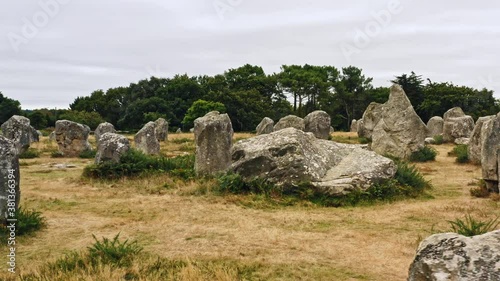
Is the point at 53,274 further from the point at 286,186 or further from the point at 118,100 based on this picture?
the point at 118,100

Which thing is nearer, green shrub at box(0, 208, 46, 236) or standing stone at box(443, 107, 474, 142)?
green shrub at box(0, 208, 46, 236)

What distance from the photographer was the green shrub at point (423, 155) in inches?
736

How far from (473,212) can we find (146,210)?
6.81 m

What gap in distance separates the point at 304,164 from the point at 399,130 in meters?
9.69

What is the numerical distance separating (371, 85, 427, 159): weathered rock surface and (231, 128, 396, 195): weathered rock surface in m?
7.46

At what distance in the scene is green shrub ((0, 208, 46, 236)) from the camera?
25.4 ft

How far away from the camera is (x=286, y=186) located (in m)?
10.9

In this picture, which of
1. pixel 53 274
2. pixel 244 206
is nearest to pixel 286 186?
pixel 244 206

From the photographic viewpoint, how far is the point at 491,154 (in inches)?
427

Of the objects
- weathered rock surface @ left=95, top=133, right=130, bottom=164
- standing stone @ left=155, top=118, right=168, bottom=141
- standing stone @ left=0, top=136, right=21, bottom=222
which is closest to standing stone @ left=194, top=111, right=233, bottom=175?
weathered rock surface @ left=95, top=133, right=130, bottom=164

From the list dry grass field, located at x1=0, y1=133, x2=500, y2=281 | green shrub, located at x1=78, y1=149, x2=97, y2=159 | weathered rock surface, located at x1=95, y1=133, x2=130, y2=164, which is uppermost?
weathered rock surface, located at x1=95, y1=133, x2=130, y2=164

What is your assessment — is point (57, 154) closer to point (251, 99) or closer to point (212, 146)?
point (212, 146)

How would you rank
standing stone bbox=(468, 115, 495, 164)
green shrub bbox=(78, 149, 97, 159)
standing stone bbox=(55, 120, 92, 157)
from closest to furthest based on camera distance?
standing stone bbox=(468, 115, 495, 164)
green shrub bbox=(78, 149, 97, 159)
standing stone bbox=(55, 120, 92, 157)

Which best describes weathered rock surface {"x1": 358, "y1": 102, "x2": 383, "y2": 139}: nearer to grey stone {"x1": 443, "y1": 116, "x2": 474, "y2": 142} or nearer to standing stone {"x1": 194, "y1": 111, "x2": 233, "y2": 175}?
grey stone {"x1": 443, "y1": 116, "x2": 474, "y2": 142}
